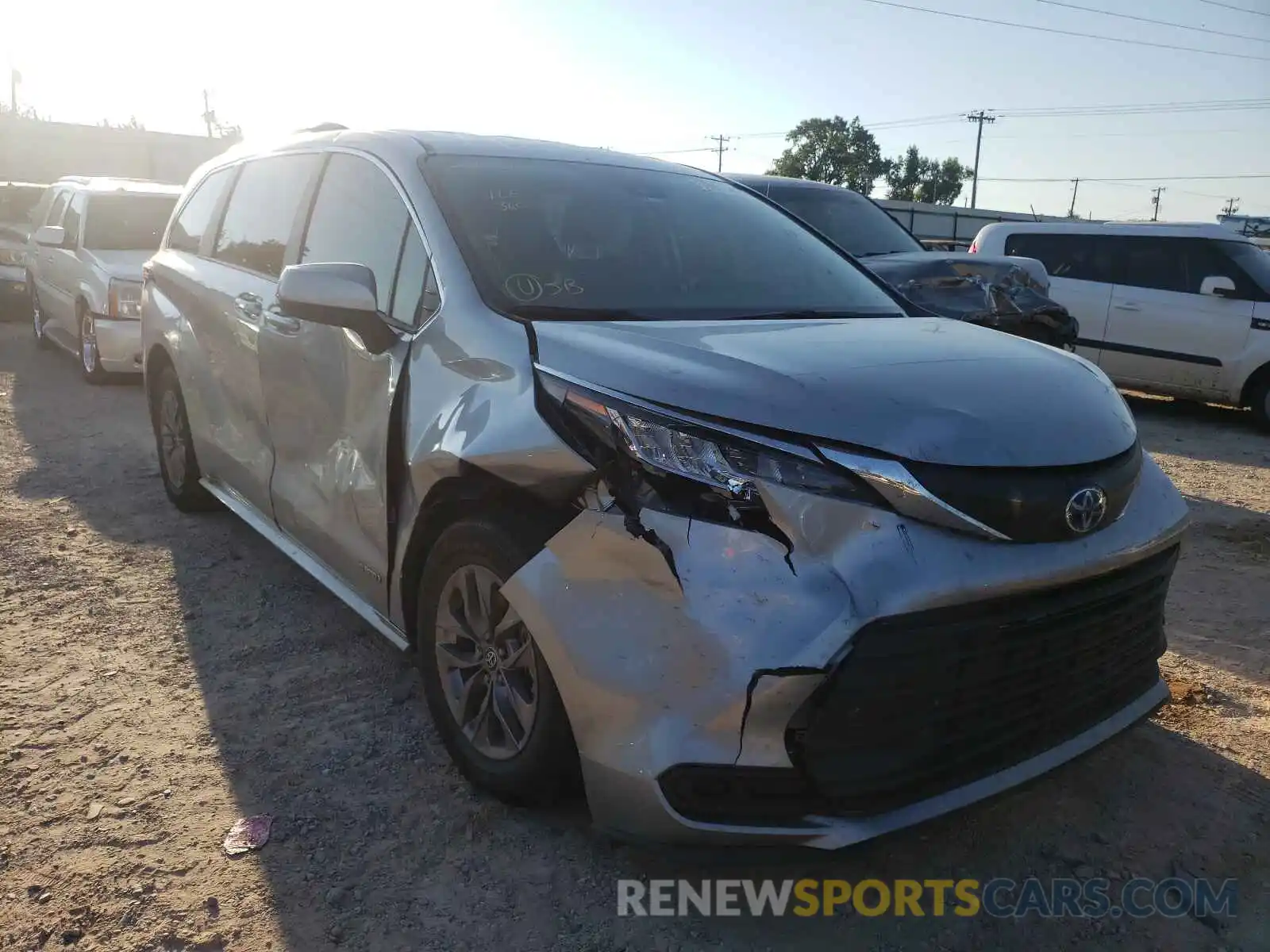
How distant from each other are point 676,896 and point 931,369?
4.50ft

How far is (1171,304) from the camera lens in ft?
30.7

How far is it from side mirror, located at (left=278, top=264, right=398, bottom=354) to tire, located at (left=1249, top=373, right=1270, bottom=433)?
849 cm

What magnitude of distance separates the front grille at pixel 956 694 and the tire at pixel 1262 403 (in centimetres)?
777

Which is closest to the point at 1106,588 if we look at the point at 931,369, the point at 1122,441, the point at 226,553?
the point at 1122,441

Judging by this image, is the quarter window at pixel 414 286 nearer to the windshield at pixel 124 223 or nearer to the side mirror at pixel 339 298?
the side mirror at pixel 339 298

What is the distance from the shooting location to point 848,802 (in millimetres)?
2018

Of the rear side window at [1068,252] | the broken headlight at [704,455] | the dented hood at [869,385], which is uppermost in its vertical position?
the dented hood at [869,385]

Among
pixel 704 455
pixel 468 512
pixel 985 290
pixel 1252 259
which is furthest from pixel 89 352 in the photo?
pixel 1252 259

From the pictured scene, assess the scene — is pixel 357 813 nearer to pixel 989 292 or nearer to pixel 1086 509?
pixel 1086 509

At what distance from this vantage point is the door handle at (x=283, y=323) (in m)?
3.49

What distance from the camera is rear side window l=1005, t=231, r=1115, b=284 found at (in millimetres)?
9914

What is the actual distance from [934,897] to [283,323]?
2740mm

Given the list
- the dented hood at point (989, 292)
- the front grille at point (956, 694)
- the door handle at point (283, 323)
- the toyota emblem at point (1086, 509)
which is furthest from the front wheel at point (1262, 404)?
the door handle at point (283, 323)

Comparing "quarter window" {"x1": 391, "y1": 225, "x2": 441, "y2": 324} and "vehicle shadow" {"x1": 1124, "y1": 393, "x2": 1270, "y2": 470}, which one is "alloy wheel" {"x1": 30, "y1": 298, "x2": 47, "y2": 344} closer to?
"quarter window" {"x1": 391, "y1": 225, "x2": 441, "y2": 324}
